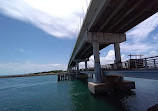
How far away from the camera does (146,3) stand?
16250mm

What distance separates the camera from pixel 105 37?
26.2 meters

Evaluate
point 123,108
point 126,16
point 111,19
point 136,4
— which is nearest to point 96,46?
point 111,19

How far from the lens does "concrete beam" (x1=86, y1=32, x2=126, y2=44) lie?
83.0 ft

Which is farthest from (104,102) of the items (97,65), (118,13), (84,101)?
(118,13)

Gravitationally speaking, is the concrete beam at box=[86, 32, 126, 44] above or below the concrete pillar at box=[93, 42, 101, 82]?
above

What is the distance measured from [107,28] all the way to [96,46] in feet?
14.0

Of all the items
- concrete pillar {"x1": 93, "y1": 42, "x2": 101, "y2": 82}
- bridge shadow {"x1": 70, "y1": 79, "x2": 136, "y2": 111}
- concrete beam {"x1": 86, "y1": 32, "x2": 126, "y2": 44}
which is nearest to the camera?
bridge shadow {"x1": 70, "y1": 79, "x2": 136, "y2": 111}

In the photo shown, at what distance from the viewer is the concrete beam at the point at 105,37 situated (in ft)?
83.0

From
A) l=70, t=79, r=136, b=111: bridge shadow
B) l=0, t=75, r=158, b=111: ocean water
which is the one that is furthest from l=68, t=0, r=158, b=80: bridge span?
l=0, t=75, r=158, b=111: ocean water

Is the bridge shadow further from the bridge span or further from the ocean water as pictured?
the bridge span

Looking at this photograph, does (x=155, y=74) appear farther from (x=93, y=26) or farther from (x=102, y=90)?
(x=93, y=26)

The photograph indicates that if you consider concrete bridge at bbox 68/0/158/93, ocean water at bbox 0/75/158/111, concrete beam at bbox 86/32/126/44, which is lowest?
ocean water at bbox 0/75/158/111

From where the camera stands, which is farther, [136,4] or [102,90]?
[102,90]

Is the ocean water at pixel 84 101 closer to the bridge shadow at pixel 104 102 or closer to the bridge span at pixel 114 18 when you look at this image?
the bridge shadow at pixel 104 102
